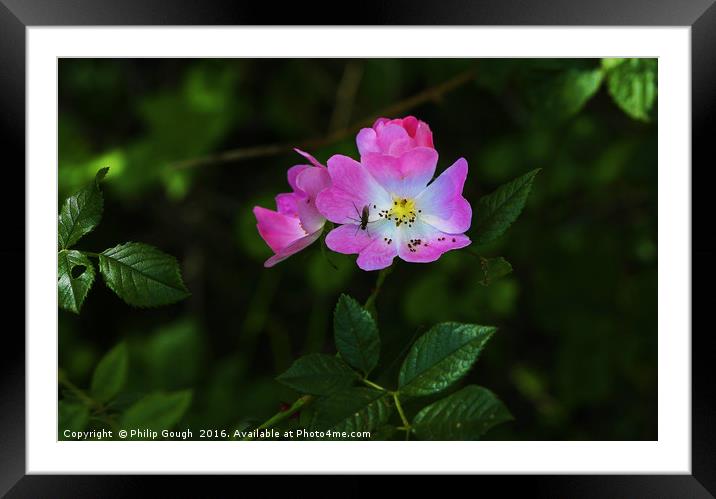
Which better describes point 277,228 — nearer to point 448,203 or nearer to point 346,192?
point 346,192

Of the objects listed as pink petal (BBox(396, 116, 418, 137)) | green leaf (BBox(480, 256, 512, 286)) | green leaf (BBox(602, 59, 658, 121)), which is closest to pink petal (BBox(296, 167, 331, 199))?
pink petal (BBox(396, 116, 418, 137))

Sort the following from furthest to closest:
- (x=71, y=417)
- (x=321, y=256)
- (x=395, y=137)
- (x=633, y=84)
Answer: (x=321, y=256), (x=633, y=84), (x=71, y=417), (x=395, y=137)

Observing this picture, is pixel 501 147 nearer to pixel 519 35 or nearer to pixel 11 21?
pixel 519 35

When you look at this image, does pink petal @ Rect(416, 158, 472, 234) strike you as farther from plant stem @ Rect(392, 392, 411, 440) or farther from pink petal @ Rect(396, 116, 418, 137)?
plant stem @ Rect(392, 392, 411, 440)

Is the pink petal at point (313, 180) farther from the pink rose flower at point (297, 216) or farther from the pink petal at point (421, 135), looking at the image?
the pink petal at point (421, 135)

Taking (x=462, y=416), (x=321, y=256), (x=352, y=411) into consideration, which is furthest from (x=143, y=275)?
(x=321, y=256)

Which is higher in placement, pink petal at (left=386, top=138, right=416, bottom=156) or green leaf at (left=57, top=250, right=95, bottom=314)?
pink petal at (left=386, top=138, right=416, bottom=156)
